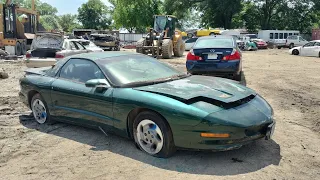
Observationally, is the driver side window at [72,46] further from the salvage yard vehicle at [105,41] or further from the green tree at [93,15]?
the green tree at [93,15]

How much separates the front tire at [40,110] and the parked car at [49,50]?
5875mm

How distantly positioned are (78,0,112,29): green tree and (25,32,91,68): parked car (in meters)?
61.8

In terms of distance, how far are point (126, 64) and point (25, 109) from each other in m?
3.17

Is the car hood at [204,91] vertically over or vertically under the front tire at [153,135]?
over

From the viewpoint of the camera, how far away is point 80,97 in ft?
16.4

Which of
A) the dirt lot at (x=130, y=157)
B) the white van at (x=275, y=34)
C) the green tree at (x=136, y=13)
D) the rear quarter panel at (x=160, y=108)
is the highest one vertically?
the green tree at (x=136, y=13)

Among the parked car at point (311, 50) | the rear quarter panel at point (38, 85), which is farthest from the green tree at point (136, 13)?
the rear quarter panel at point (38, 85)

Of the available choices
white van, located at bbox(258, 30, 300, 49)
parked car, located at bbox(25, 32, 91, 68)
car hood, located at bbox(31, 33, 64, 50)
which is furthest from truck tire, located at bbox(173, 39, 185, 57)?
white van, located at bbox(258, 30, 300, 49)

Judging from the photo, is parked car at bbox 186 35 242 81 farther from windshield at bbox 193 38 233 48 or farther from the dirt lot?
the dirt lot

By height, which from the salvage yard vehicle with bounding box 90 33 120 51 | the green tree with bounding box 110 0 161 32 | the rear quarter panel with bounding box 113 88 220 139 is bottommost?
the rear quarter panel with bounding box 113 88 220 139

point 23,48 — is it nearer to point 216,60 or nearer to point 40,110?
point 216,60

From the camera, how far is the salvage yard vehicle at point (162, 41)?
20391 mm

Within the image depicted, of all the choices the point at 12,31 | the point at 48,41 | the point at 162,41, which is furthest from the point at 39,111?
the point at 12,31

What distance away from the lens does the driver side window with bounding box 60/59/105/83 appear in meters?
5.04
